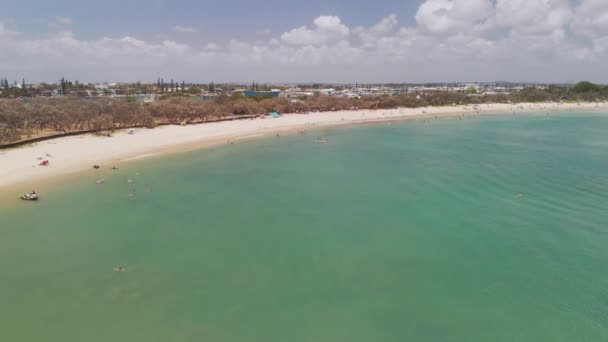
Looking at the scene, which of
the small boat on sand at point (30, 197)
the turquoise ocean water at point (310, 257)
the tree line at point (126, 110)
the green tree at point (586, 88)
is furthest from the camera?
the green tree at point (586, 88)

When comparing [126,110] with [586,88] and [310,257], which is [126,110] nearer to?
[310,257]

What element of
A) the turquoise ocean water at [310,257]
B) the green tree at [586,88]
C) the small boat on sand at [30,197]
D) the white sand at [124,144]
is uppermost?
the green tree at [586,88]

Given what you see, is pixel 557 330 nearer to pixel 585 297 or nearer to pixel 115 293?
pixel 585 297

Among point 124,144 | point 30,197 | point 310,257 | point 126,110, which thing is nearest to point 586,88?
point 126,110

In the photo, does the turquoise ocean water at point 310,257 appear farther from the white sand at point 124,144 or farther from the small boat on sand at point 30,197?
the white sand at point 124,144

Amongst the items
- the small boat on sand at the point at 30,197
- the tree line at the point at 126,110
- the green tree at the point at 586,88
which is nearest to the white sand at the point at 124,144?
the small boat on sand at the point at 30,197

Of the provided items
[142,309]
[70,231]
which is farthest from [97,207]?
[142,309]
